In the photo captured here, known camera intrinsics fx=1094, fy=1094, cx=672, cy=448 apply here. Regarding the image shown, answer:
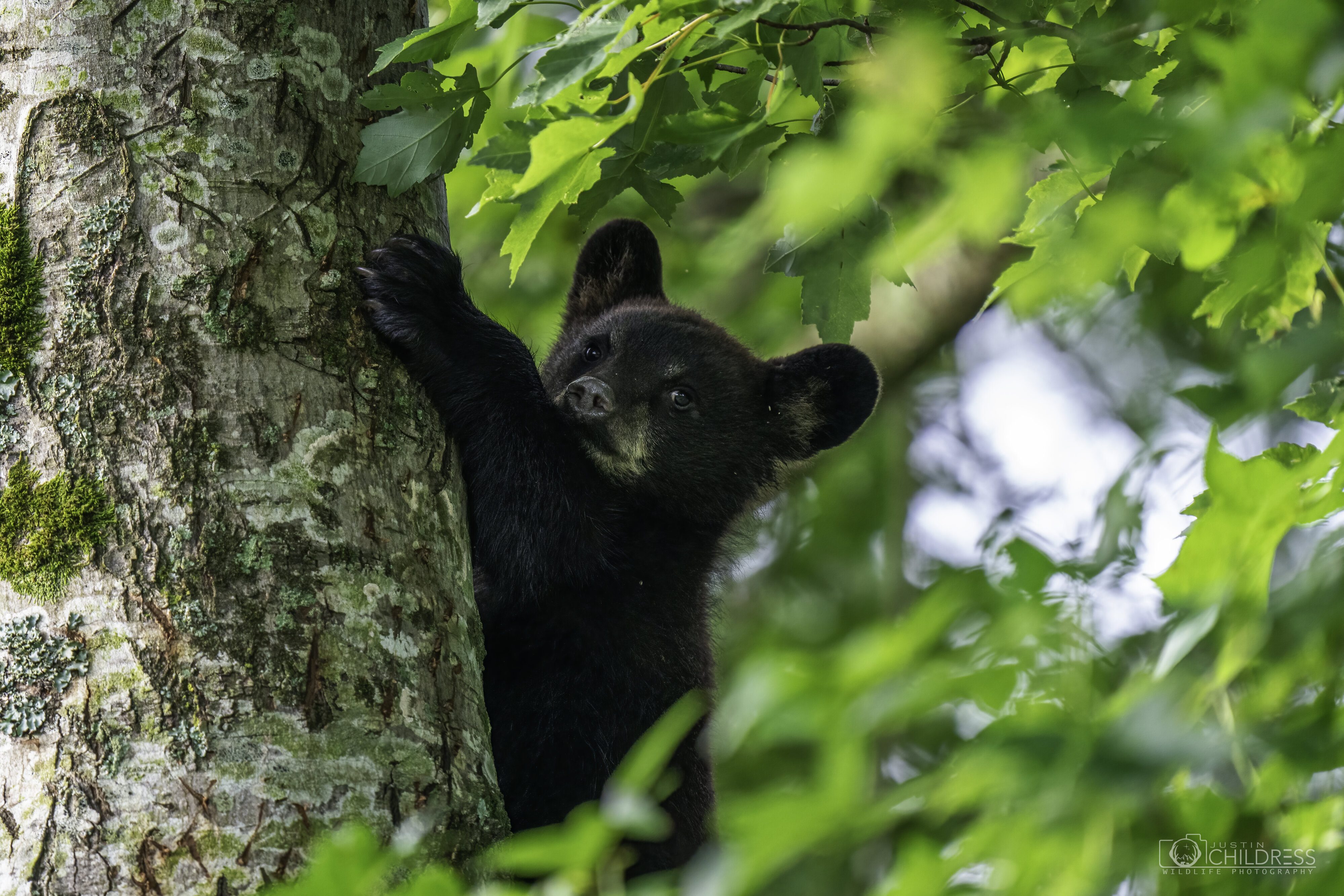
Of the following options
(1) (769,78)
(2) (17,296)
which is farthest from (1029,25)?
(2) (17,296)

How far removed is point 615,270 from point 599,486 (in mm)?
1703

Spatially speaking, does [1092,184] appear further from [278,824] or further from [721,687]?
[721,687]

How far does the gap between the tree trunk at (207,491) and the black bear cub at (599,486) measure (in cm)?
36

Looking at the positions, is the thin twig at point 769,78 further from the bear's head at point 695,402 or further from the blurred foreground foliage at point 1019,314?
the bear's head at point 695,402

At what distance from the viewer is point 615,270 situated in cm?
573

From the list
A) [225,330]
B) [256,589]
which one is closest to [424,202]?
[225,330]

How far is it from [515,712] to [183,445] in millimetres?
1766

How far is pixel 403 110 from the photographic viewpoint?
9.28 feet

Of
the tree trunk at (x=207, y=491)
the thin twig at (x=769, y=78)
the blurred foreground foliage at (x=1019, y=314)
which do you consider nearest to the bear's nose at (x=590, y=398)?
the blurred foreground foliage at (x=1019, y=314)

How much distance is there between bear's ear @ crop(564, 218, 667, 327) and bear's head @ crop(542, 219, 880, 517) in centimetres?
16

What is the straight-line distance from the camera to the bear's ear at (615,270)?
5684 millimetres

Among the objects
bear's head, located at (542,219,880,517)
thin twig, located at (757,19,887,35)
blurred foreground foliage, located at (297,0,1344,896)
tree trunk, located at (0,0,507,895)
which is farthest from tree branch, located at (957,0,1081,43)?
bear's head, located at (542,219,880,517)

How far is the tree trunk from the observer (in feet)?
7.29

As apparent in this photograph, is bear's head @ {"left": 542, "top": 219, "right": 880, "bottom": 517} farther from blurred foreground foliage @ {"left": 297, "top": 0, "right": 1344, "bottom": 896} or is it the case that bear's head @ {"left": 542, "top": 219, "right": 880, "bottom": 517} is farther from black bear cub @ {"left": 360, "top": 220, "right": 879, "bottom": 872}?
blurred foreground foliage @ {"left": 297, "top": 0, "right": 1344, "bottom": 896}
